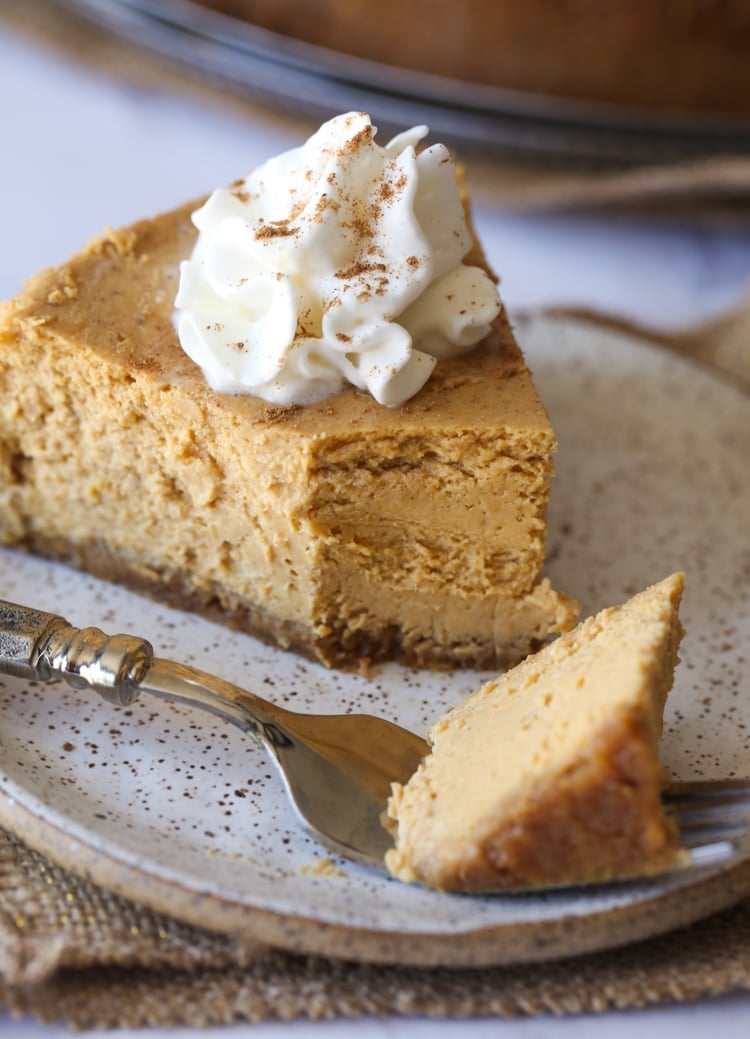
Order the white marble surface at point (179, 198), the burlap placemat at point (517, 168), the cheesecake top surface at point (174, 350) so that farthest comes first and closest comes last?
1. the white marble surface at point (179, 198)
2. the burlap placemat at point (517, 168)
3. the cheesecake top surface at point (174, 350)

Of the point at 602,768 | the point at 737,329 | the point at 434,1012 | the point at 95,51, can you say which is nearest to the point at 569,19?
the point at 737,329

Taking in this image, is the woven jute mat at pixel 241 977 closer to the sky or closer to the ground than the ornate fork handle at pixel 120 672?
closer to the ground

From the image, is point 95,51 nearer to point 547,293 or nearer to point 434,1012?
point 547,293

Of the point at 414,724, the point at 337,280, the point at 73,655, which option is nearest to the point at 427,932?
the point at 414,724

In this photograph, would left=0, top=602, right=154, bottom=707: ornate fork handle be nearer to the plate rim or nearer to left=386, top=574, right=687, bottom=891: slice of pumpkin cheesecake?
the plate rim

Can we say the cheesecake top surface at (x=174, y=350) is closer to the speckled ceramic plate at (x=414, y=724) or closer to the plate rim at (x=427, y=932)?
the speckled ceramic plate at (x=414, y=724)

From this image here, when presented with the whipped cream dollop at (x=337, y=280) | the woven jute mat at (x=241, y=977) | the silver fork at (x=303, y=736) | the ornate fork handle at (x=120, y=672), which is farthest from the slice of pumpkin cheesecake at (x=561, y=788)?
the whipped cream dollop at (x=337, y=280)

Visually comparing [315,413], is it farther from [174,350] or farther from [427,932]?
[427,932]

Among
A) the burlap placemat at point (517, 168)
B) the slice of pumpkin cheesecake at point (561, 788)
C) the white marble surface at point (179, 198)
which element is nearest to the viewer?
the slice of pumpkin cheesecake at point (561, 788)
